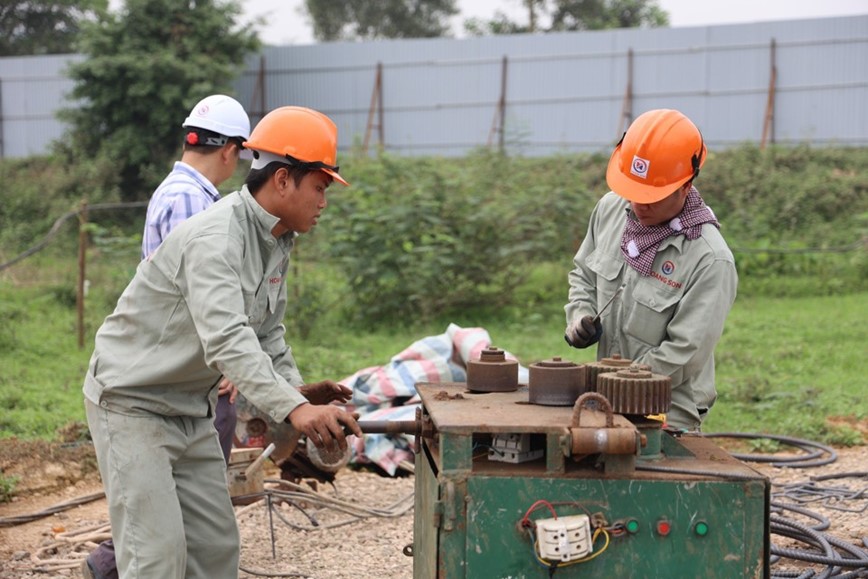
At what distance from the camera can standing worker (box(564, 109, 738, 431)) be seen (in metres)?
3.66

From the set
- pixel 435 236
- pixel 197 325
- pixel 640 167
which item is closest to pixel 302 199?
pixel 197 325

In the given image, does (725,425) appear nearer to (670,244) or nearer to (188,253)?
(670,244)

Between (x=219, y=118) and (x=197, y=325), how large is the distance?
1.68m

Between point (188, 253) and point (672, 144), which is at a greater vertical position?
point (672, 144)

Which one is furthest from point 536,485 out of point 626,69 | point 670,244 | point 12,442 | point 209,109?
point 626,69

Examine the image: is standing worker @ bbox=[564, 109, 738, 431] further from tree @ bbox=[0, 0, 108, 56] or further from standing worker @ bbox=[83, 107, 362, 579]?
tree @ bbox=[0, 0, 108, 56]

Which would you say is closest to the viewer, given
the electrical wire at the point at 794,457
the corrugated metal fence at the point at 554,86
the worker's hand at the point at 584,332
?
the worker's hand at the point at 584,332

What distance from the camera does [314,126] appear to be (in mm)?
3506

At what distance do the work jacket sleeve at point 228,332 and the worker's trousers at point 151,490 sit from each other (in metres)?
0.38

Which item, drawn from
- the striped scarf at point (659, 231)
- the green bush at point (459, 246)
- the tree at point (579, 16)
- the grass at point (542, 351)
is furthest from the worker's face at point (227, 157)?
the tree at point (579, 16)

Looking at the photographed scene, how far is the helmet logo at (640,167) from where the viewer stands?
3682 millimetres

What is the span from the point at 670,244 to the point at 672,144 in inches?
13.9

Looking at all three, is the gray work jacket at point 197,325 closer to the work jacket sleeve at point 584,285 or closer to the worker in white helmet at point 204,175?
the worker in white helmet at point 204,175

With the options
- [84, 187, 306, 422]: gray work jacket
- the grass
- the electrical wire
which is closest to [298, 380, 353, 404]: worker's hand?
[84, 187, 306, 422]: gray work jacket
